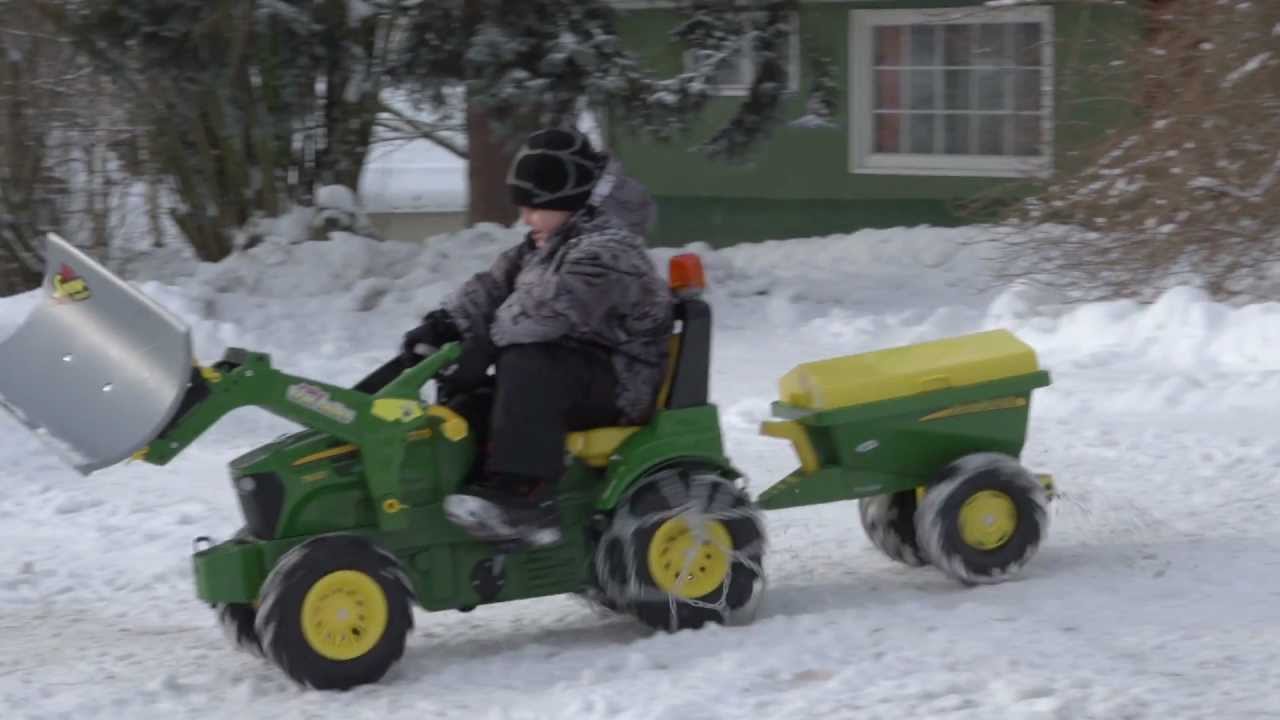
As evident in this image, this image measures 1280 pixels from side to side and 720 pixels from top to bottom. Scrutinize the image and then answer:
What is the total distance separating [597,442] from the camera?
559 centimetres

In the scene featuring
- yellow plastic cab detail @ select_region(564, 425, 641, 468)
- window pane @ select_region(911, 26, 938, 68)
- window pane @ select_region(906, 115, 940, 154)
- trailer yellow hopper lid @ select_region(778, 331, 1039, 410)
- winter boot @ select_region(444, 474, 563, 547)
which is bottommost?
winter boot @ select_region(444, 474, 563, 547)

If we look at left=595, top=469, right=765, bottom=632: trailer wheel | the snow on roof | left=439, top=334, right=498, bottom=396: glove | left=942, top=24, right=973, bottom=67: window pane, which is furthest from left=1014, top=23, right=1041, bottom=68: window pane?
left=439, top=334, right=498, bottom=396: glove

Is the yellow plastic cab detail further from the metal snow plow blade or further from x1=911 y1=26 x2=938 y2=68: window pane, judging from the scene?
x1=911 y1=26 x2=938 y2=68: window pane

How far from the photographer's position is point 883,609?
5.69 metres

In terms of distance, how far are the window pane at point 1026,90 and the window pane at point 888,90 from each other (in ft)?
3.49

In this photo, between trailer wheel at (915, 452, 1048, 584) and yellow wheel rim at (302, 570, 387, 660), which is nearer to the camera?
yellow wheel rim at (302, 570, 387, 660)

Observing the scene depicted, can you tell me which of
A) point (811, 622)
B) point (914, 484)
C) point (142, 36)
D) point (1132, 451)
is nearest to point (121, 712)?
point (811, 622)

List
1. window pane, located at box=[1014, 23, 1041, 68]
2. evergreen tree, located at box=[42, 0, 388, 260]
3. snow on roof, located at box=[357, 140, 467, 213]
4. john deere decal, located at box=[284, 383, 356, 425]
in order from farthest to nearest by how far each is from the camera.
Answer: snow on roof, located at box=[357, 140, 467, 213], window pane, located at box=[1014, 23, 1041, 68], evergreen tree, located at box=[42, 0, 388, 260], john deere decal, located at box=[284, 383, 356, 425]

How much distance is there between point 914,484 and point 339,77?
279 inches

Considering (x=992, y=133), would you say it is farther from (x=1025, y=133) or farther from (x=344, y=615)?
(x=344, y=615)

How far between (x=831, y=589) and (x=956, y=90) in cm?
1151

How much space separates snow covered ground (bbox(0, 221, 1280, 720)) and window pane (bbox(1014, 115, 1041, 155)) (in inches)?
226

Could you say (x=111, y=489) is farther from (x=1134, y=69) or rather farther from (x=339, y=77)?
(x=1134, y=69)

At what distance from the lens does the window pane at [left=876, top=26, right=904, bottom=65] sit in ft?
55.4
